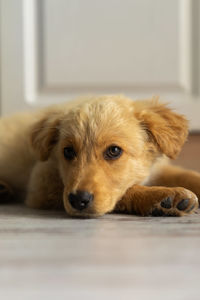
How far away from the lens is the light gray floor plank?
0.91 meters

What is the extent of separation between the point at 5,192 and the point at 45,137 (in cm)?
43

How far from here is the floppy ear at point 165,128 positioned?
189 cm

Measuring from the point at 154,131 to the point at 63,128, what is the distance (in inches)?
13.6

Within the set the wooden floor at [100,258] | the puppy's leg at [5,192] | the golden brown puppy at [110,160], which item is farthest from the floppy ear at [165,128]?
the puppy's leg at [5,192]

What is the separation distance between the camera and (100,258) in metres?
1.14

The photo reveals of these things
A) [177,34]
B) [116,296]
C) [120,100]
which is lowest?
[116,296]

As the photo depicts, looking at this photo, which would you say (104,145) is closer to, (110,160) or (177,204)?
(110,160)

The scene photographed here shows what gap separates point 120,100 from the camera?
2.00 meters

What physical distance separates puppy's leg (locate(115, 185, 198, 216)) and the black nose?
0.22m

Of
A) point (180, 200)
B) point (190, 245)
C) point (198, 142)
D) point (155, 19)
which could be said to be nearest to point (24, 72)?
point (155, 19)

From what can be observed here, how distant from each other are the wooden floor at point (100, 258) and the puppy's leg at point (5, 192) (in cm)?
50

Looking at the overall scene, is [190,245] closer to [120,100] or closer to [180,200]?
[180,200]

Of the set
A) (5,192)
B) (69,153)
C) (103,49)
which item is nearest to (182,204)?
(69,153)

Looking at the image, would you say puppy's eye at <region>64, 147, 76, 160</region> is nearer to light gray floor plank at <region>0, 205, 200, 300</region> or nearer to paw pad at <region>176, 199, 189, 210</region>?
light gray floor plank at <region>0, 205, 200, 300</region>
